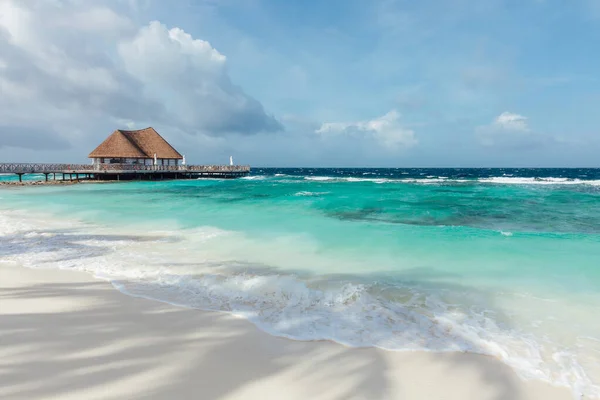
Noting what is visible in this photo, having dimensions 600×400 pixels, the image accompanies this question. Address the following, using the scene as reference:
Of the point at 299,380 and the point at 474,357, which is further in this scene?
the point at 474,357

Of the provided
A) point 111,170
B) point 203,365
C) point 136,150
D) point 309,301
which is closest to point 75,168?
point 111,170

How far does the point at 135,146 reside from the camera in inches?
1722

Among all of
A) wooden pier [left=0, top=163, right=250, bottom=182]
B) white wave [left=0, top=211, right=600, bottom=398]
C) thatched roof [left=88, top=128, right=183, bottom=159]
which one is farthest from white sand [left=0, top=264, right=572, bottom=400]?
thatched roof [left=88, top=128, right=183, bottom=159]

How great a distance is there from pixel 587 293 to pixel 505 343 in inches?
111

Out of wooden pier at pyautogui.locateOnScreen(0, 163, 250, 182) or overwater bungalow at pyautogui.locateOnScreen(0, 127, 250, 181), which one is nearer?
wooden pier at pyautogui.locateOnScreen(0, 163, 250, 182)

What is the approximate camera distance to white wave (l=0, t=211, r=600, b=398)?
11.2 ft

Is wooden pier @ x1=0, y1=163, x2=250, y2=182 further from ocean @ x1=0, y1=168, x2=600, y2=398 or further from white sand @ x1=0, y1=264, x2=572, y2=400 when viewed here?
white sand @ x1=0, y1=264, x2=572, y2=400

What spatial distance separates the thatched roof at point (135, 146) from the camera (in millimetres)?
41531

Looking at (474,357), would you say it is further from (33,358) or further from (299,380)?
(33,358)

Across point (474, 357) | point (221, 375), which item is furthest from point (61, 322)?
point (474, 357)

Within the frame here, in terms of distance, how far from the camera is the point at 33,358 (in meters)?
3.01

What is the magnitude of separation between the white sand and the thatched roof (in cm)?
4267

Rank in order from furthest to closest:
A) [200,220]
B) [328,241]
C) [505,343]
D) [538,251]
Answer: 1. [200,220]
2. [328,241]
3. [538,251]
4. [505,343]

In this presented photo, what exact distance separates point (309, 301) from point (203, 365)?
1.92 meters
